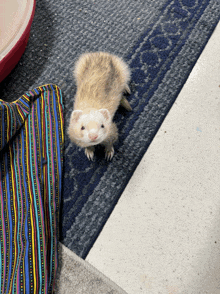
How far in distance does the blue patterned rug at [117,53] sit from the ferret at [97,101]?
96 mm

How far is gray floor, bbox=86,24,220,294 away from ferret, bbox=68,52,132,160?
0.74ft

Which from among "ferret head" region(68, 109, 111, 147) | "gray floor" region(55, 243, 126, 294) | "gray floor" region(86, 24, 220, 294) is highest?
"ferret head" region(68, 109, 111, 147)

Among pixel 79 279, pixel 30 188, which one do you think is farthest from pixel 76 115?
pixel 79 279

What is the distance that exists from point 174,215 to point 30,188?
0.58 meters

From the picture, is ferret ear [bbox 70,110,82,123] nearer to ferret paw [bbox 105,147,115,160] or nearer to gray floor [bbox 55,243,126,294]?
ferret paw [bbox 105,147,115,160]

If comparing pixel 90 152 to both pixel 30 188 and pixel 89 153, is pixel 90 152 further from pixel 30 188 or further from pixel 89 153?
pixel 30 188

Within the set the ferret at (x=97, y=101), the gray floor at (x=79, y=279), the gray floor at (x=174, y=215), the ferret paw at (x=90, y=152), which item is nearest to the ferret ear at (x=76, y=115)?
the ferret at (x=97, y=101)

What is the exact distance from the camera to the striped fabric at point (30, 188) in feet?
2.68

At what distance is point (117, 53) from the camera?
1182mm

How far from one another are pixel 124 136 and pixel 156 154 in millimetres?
158

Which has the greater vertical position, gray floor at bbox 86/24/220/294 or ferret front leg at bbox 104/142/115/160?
ferret front leg at bbox 104/142/115/160

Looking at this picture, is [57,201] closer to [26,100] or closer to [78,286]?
[78,286]

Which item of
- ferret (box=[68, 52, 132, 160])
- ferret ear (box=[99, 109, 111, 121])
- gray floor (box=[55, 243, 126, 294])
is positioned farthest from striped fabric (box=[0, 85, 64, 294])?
ferret ear (box=[99, 109, 111, 121])

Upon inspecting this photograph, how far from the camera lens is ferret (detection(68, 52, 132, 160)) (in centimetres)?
77
